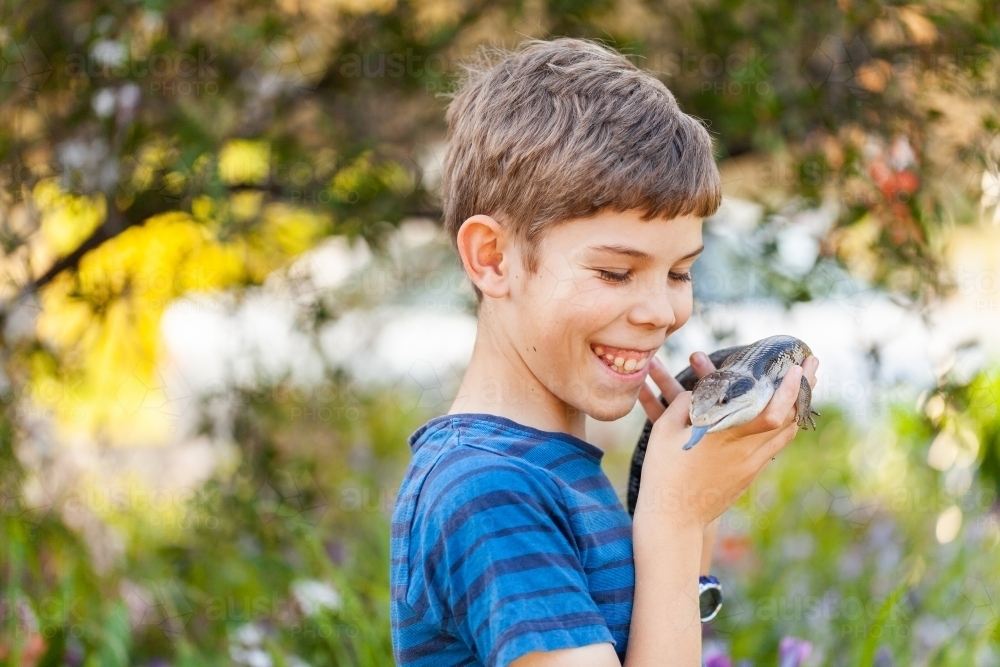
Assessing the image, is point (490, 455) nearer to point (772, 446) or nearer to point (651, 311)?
point (651, 311)

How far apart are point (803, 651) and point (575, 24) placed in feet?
5.68

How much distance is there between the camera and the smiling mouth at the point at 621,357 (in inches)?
51.8

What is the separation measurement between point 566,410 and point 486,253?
0.24 metres

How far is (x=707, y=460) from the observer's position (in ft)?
4.34

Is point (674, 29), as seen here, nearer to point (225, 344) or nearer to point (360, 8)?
point (360, 8)

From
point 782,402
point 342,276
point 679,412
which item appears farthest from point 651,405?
point 342,276

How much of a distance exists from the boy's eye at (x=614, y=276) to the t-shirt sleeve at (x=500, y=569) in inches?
10.5

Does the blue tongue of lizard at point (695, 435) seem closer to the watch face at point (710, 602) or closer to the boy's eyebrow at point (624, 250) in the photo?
the boy's eyebrow at point (624, 250)

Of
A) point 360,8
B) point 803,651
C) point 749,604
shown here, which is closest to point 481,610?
point 803,651

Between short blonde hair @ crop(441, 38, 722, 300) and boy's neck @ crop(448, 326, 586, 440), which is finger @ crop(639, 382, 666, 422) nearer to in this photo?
boy's neck @ crop(448, 326, 586, 440)

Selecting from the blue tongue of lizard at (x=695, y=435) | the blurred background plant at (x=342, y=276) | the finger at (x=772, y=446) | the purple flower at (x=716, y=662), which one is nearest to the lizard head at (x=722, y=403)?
the blue tongue of lizard at (x=695, y=435)

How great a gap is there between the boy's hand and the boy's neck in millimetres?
136

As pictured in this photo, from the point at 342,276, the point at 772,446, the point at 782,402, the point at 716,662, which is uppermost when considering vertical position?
the point at 782,402

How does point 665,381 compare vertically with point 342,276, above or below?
above
